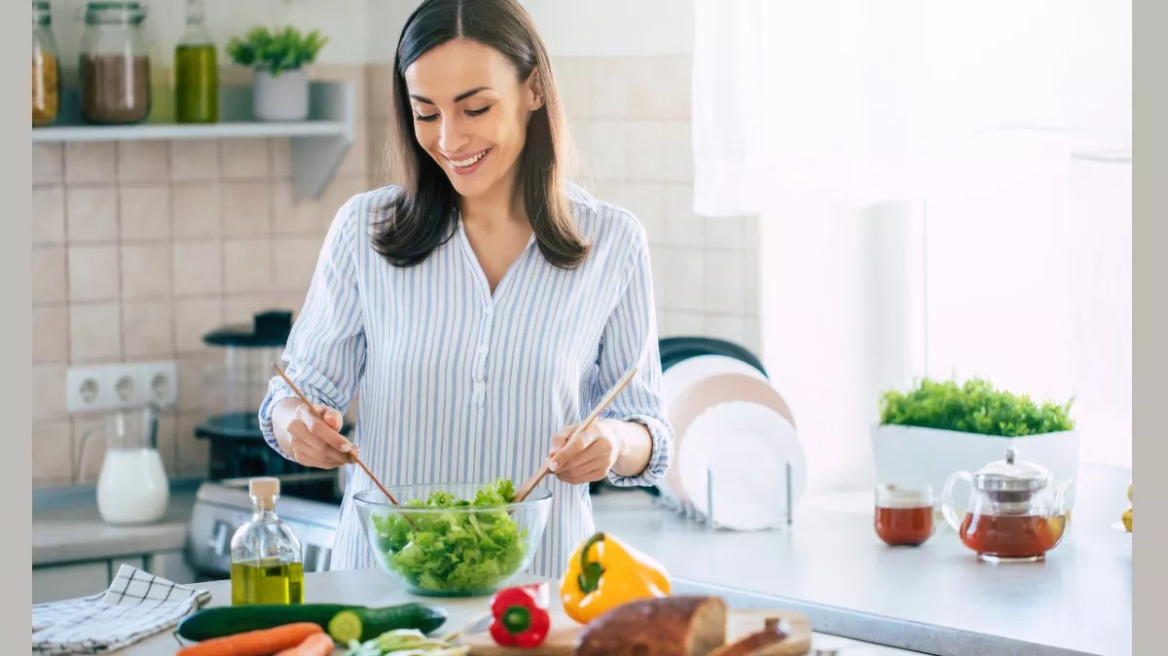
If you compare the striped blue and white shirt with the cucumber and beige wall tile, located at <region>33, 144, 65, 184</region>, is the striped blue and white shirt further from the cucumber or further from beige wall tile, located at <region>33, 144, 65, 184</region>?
beige wall tile, located at <region>33, 144, 65, 184</region>

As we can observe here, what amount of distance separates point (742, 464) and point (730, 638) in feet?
4.69

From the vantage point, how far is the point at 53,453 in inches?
139

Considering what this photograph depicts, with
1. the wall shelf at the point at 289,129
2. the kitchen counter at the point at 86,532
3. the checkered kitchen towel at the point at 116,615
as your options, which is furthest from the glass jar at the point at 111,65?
the checkered kitchen towel at the point at 116,615

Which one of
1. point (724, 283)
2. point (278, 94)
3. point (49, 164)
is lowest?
point (724, 283)

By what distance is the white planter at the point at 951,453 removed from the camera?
2732 millimetres

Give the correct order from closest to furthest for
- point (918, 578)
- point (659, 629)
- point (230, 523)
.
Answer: point (659, 629), point (918, 578), point (230, 523)

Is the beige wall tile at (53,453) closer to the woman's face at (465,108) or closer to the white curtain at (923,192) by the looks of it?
the white curtain at (923,192)

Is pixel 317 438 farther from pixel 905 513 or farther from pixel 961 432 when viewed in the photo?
pixel 961 432

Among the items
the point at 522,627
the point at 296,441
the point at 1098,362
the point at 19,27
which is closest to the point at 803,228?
the point at 1098,362

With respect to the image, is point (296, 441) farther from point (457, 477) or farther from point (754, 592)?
point (754, 592)

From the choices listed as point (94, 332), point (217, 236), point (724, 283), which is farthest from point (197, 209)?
point (724, 283)

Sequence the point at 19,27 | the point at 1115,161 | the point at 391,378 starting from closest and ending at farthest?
the point at 19,27 → the point at 391,378 → the point at 1115,161

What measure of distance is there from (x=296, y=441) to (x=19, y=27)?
85 cm

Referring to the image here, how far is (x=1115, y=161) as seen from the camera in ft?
8.95
